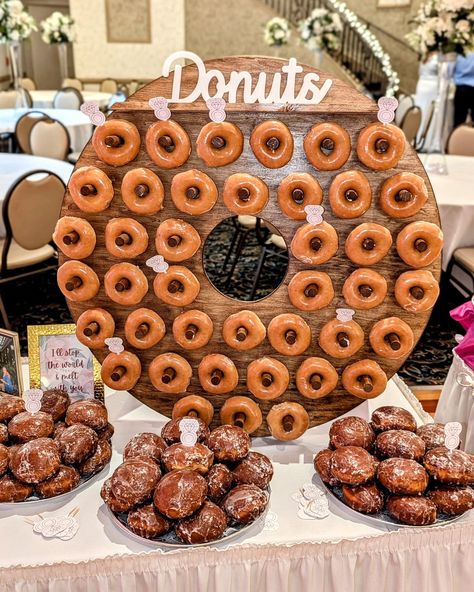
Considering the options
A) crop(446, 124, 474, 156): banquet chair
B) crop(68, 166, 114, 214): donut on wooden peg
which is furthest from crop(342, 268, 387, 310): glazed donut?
crop(446, 124, 474, 156): banquet chair

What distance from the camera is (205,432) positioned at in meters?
1.21

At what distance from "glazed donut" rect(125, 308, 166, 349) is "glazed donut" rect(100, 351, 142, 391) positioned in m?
0.03

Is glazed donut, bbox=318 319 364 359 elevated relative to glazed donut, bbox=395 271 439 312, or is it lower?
lower

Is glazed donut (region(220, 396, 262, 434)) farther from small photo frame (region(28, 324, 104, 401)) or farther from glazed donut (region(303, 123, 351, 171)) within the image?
glazed donut (region(303, 123, 351, 171))

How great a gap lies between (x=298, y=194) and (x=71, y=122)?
4.87m

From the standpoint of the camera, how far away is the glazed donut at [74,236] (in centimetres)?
128

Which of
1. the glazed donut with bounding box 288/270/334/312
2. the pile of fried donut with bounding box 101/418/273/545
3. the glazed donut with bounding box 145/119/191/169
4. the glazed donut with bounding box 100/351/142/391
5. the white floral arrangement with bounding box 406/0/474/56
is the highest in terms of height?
the white floral arrangement with bounding box 406/0/474/56

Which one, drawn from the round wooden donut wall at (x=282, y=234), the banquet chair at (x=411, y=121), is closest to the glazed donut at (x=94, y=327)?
the round wooden donut wall at (x=282, y=234)

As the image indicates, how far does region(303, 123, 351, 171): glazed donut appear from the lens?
1.22 meters

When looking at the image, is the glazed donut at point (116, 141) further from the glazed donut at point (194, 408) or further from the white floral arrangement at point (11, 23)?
the white floral arrangement at point (11, 23)

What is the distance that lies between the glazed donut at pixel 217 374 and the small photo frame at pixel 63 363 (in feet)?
0.80

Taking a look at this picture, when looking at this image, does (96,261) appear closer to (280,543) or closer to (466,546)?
(280,543)

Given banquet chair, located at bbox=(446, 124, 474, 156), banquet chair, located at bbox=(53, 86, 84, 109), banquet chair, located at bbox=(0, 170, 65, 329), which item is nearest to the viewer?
banquet chair, located at bbox=(0, 170, 65, 329)

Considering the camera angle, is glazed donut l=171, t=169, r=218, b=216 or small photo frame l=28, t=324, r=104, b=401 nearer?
glazed donut l=171, t=169, r=218, b=216
